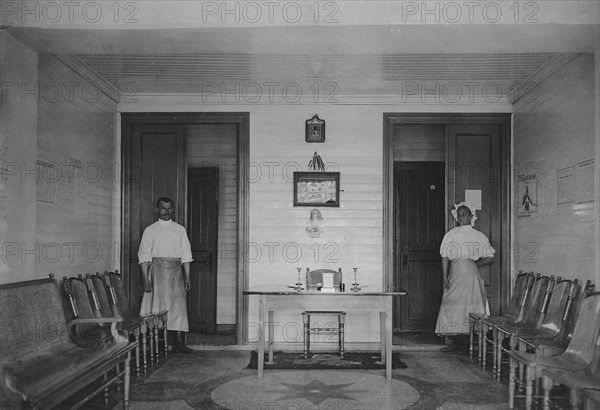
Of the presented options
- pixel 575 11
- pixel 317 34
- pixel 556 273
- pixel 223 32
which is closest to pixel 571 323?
A: pixel 556 273

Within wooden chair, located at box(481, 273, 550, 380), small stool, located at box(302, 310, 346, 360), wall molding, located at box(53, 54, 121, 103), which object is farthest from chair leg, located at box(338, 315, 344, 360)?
wall molding, located at box(53, 54, 121, 103)

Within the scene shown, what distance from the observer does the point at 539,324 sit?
6.43 meters

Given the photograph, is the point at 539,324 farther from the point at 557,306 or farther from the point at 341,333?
the point at 341,333

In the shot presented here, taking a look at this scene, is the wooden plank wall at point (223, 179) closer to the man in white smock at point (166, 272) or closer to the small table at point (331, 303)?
the man in white smock at point (166, 272)

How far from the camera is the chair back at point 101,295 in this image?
6.76m

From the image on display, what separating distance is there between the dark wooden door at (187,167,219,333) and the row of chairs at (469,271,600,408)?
4113mm

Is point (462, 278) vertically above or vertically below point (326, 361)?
above

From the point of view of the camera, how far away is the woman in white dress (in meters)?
7.98

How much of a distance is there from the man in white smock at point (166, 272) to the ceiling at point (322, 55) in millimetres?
1864

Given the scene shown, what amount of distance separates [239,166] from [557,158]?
13.3 ft

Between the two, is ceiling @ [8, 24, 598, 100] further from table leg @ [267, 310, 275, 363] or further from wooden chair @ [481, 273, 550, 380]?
table leg @ [267, 310, 275, 363]

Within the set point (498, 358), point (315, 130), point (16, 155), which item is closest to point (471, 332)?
point (498, 358)

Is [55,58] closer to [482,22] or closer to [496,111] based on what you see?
[482,22]

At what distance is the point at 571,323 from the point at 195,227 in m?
5.94
